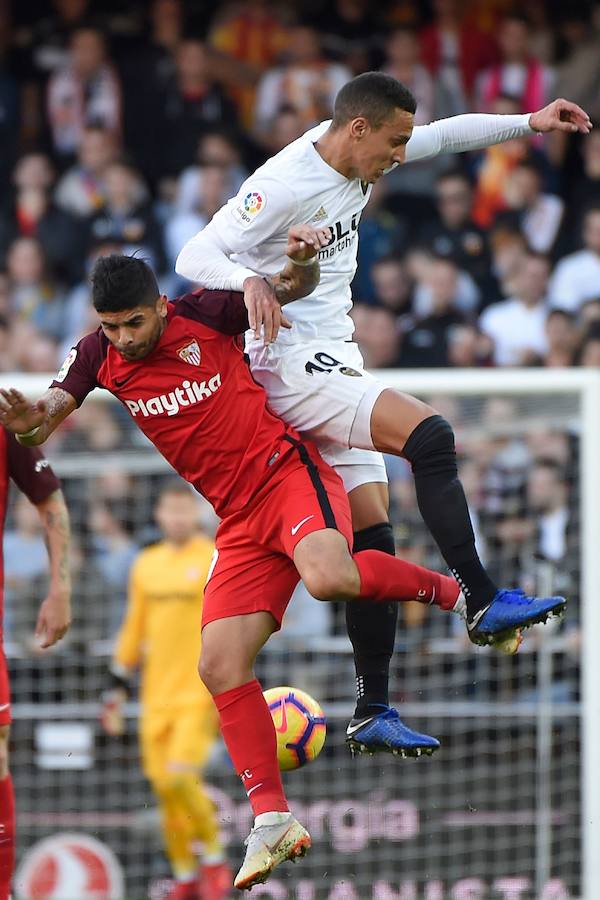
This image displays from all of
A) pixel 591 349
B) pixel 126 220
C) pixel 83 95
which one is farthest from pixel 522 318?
pixel 83 95

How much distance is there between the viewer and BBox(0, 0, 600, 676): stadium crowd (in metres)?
9.79

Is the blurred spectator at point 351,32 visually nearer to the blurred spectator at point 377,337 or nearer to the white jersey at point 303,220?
the blurred spectator at point 377,337

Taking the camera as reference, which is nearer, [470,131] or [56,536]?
[470,131]

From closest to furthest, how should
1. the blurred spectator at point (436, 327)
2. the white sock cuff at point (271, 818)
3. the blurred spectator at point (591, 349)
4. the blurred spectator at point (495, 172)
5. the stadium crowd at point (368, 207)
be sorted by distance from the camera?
the white sock cuff at point (271, 818) → the stadium crowd at point (368, 207) → the blurred spectator at point (591, 349) → the blurred spectator at point (436, 327) → the blurred spectator at point (495, 172)

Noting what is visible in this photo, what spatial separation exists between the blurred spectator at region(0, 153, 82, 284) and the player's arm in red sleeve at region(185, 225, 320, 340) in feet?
20.0

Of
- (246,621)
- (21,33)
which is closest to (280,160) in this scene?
(246,621)

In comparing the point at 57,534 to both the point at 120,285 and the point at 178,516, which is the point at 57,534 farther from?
the point at 178,516

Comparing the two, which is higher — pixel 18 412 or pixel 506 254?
pixel 506 254

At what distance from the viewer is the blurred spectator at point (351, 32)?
12.8 meters

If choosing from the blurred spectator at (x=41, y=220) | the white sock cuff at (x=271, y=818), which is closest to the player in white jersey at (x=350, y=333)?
the white sock cuff at (x=271, y=818)

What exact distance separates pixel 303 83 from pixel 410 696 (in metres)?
4.96

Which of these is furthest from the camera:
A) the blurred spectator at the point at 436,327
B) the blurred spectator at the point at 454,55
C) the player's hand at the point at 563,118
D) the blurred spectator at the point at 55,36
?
the blurred spectator at the point at 55,36

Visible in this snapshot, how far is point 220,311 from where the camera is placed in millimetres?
5910

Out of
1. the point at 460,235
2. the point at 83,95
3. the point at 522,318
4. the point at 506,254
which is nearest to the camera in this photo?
the point at 522,318
